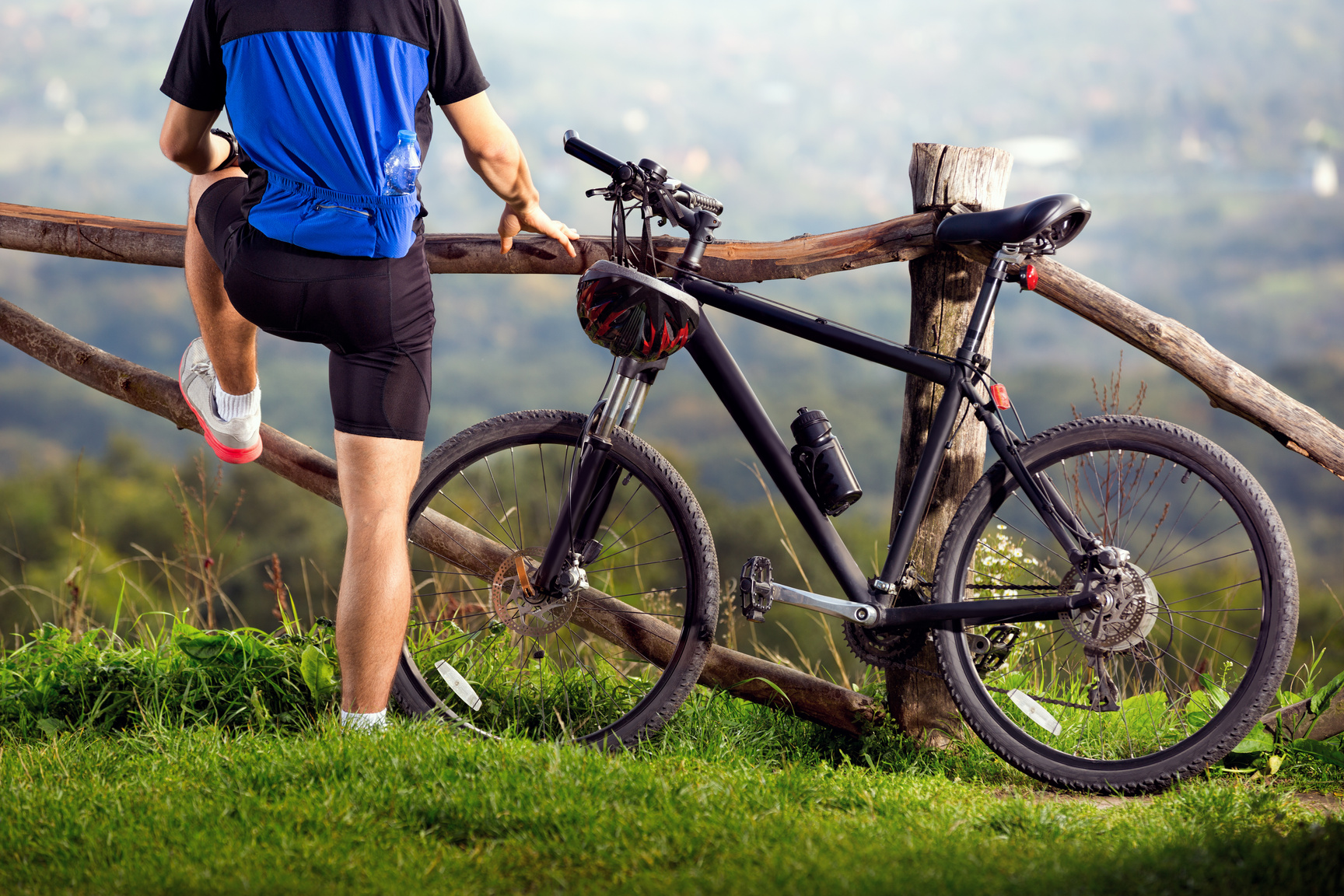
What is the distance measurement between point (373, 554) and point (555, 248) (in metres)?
1.00

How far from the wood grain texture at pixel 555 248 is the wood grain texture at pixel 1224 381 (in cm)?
25

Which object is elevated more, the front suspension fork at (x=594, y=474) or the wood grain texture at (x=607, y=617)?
the front suspension fork at (x=594, y=474)

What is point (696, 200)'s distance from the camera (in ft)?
8.43

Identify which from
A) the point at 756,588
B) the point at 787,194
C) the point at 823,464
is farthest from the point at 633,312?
the point at 787,194

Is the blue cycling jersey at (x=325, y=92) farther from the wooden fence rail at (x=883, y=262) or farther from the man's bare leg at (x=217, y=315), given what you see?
the wooden fence rail at (x=883, y=262)

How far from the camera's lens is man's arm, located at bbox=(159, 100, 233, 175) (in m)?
2.32

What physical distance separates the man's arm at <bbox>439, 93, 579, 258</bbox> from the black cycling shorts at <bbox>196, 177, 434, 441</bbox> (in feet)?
0.79

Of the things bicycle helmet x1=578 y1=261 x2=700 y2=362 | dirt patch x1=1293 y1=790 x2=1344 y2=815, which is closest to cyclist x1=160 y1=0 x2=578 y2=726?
bicycle helmet x1=578 y1=261 x2=700 y2=362

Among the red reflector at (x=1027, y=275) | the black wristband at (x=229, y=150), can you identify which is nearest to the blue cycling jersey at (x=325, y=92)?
the black wristband at (x=229, y=150)

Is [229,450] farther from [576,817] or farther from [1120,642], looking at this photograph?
[1120,642]

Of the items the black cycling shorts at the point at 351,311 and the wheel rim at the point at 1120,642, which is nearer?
the black cycling shorts at the point at 351,311

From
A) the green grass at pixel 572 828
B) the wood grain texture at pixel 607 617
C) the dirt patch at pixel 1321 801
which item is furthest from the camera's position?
the wood grain texture at pixel 607 617

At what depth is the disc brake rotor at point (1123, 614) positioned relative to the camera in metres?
2.42

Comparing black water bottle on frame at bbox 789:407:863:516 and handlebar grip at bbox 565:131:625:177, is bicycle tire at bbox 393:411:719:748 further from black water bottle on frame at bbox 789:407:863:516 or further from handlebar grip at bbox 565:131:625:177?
handlebar grip at bbox 565:131:625:177
